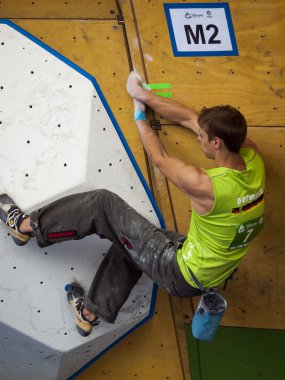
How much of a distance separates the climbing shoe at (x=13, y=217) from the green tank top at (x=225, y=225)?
2.33 ft

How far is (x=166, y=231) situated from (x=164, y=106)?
0.60m

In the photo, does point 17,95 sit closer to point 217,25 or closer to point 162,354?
point 217,25

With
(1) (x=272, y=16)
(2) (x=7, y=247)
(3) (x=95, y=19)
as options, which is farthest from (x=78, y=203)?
(1) (x=272, y=16)

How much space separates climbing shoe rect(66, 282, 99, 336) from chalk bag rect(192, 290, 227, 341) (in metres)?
0.51

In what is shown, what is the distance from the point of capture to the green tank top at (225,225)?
247cm

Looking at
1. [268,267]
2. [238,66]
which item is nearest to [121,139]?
[238,66]

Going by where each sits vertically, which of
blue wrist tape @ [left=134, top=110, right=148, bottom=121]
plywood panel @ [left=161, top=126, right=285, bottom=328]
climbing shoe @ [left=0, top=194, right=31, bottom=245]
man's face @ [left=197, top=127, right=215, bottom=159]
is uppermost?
blue wrist tape @ [left=134, top=110, right=148, bottom=121]

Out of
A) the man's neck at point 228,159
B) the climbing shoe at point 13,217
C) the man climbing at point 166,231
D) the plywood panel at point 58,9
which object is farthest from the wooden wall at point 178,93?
the climbing shoe at point 13,217

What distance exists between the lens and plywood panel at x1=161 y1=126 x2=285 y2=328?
10.2 feet

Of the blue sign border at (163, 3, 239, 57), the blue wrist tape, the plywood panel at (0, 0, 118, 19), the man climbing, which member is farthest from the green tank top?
the plywood panel at (0, 0, 118, 19)

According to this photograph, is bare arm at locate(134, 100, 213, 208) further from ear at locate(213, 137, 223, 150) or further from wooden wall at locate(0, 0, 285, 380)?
wooden wall at locate(0, 0, 285, 380)

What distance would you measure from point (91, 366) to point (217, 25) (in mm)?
1861

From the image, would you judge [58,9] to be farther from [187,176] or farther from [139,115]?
[187,176]

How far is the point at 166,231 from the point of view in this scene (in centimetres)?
289
